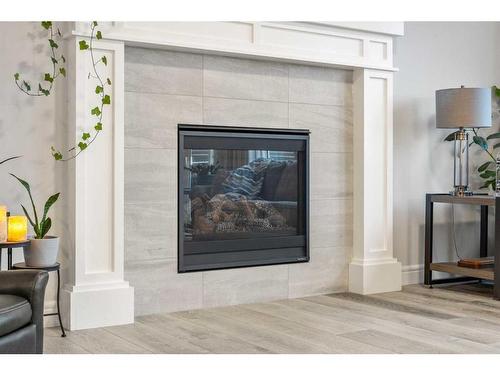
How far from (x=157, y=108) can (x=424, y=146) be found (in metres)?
2.17

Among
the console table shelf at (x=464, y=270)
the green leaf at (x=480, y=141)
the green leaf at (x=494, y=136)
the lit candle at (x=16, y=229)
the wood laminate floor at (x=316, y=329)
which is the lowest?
the wood laminate floor at (x=316, y=329)

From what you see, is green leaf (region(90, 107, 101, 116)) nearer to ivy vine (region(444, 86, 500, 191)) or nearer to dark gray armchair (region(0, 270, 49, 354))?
dark gray armchair (region(0, 270, 49, 354))

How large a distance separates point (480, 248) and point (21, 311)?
3.92 metres

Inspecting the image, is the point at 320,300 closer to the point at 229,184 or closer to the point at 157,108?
the point at 229,184

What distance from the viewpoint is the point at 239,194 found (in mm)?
4711

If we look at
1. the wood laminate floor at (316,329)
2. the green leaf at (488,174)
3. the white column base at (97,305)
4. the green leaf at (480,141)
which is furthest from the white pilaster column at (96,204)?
the green leaf at (488,174)

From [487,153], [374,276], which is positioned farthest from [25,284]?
[487,153]

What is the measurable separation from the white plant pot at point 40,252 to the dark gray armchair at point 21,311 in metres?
0.71

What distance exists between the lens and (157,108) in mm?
4320

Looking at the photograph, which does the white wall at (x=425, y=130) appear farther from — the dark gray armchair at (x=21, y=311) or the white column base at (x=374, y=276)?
the dark gray armchair at (x=21, y=311)

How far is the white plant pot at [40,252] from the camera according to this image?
145 inches

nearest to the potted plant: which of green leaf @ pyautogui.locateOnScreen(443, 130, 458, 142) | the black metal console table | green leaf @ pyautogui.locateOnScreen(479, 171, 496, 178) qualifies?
the black metal console table

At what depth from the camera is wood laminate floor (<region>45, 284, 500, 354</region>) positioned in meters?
3.53

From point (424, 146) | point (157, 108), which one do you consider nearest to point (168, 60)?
point (157, 108)
